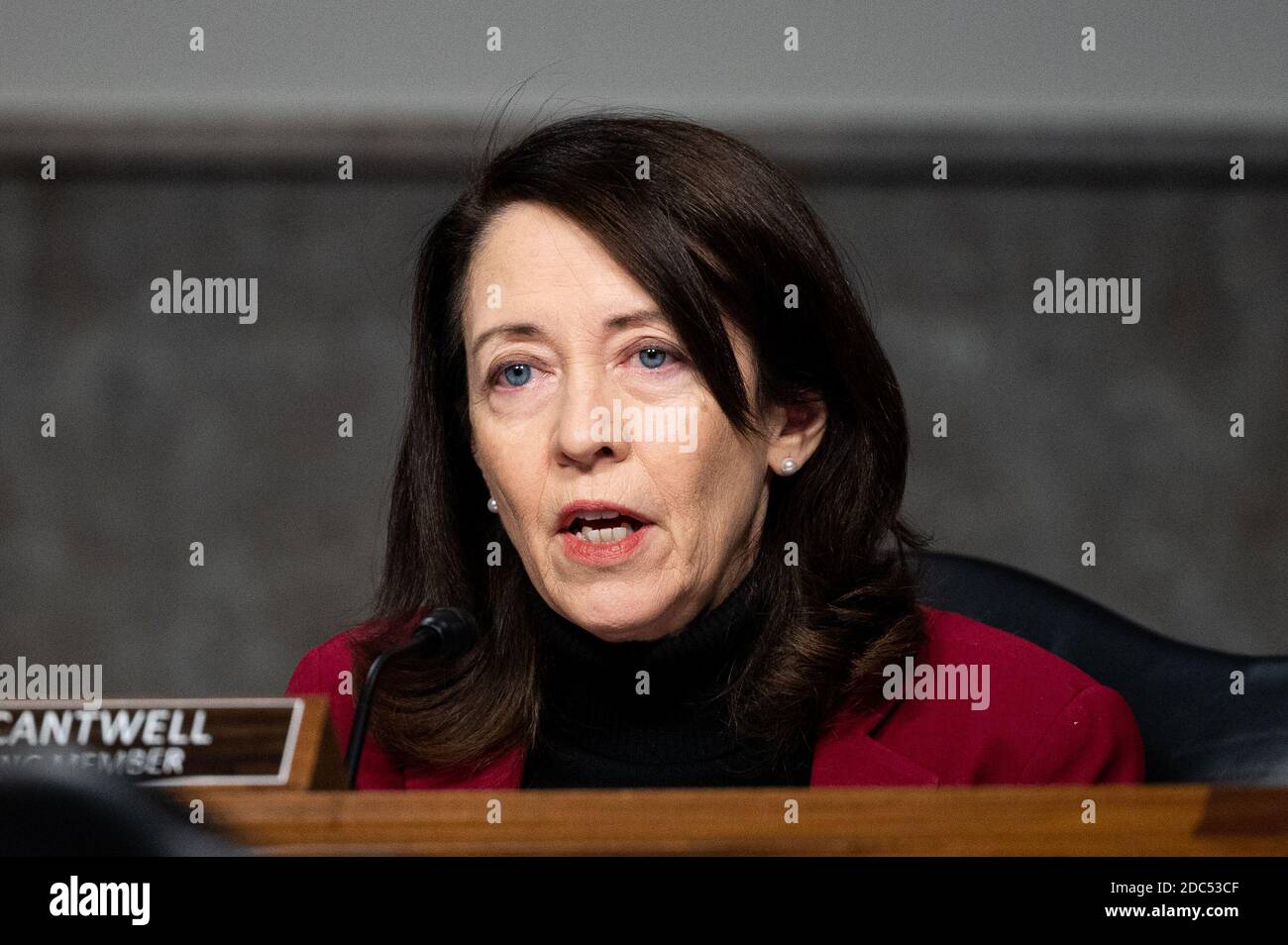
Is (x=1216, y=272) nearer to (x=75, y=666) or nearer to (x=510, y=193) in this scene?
(x=510, y=193)

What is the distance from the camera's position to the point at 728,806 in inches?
34.2

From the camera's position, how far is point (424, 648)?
1050 millimetres

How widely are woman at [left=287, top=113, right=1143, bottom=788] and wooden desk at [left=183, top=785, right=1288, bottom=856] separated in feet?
1.30

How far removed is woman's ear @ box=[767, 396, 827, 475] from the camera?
1.39 m

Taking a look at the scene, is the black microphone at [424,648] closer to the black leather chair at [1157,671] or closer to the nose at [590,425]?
the nose at [590,425]

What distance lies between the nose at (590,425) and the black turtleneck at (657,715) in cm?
19

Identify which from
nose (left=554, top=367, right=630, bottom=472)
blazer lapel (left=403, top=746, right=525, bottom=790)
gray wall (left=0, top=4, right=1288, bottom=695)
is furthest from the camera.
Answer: gray wall (left=0, top=4, right=1288, bottom=695)

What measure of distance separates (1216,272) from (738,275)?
1154 millimetres

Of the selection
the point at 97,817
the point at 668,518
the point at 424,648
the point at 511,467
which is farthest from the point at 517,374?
the point at 97,817

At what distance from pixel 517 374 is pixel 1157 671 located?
0.71m

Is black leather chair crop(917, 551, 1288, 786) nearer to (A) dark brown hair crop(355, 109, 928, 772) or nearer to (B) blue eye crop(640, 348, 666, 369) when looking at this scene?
(A) dark brown hair crop(355, 109, 928, 772)

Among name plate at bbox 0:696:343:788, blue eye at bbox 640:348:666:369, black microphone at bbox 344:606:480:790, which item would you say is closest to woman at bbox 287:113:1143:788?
blue eye at bbox 640:348:666:369

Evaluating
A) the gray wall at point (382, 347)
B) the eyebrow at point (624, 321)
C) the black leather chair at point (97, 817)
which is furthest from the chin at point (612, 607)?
the gray wall at point (382, 347)

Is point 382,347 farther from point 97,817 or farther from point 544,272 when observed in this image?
point 97,817
